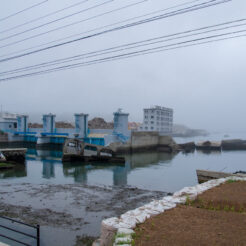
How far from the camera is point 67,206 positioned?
1341 centimetres

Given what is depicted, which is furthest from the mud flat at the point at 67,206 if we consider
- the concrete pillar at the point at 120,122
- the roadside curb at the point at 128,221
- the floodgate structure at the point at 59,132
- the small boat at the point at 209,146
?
the small boat at the point at 209,146

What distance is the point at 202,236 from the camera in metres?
5.41

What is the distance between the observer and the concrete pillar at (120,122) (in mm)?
45750

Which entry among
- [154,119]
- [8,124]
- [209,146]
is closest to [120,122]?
[209,146]

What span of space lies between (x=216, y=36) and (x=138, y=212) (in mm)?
8703

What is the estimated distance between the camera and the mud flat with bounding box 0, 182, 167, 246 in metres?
9.80

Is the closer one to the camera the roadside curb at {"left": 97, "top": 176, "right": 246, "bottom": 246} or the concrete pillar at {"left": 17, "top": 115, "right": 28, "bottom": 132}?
the roadside curb at {"left": 97, "top": 176, "right": 246, "bottom": 246}

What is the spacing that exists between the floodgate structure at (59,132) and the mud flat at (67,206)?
86.8 ft

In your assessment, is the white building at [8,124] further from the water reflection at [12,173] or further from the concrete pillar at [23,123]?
the water reflection at [12,173]

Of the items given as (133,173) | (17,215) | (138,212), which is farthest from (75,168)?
(138,212)

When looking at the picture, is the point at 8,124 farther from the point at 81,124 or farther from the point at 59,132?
the point at 81,124

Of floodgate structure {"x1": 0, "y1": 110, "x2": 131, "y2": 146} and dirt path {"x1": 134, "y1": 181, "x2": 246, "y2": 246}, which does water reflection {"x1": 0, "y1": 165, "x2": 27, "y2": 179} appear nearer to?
dirt path {"x1": 134, "y1": 181, "x2": 246, "y2": 246}

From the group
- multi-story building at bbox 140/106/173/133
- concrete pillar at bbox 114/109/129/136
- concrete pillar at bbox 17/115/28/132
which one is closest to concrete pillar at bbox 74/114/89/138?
concrete pillar at bbox 114/109/129/136

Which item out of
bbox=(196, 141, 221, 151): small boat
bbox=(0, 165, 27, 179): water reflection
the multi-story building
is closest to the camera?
bbox=(0, 165, 27, 179): water reflection
